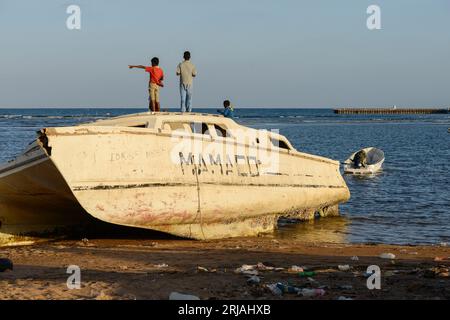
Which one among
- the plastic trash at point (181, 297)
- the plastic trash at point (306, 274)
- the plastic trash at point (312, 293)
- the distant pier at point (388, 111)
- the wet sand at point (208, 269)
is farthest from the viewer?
the distant pier at point (388, 111)

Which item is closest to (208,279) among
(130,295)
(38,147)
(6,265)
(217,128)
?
(130,295)

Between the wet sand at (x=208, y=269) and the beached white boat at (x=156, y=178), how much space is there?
548 millimetres

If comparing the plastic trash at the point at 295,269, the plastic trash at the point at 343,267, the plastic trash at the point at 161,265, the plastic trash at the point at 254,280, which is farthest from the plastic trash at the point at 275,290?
the plastic trash at the point at 161,265

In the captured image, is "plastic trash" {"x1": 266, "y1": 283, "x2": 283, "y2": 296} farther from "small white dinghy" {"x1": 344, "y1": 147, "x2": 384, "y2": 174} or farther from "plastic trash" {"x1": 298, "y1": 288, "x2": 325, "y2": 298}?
"small white dinghy" {"x1": 344, "y1": 147, "x2": 384, "y2": 174}

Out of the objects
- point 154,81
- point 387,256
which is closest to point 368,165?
point 154,81

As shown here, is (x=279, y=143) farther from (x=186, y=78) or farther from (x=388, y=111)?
(x=388, y=111)

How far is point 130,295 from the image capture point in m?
7.59

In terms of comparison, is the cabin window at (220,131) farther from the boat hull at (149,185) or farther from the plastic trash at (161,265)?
the plastic trash at (161,265)

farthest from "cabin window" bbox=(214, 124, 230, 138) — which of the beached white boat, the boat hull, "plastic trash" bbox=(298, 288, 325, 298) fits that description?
"plastic trash" bbox=(298, 288, 325, 298)

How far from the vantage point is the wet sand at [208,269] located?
782cm

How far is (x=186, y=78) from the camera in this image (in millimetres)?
15055

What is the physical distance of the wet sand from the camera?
308 inches

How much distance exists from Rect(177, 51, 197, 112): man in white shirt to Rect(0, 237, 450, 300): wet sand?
341cm

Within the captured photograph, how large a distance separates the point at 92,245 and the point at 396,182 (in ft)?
52.1
